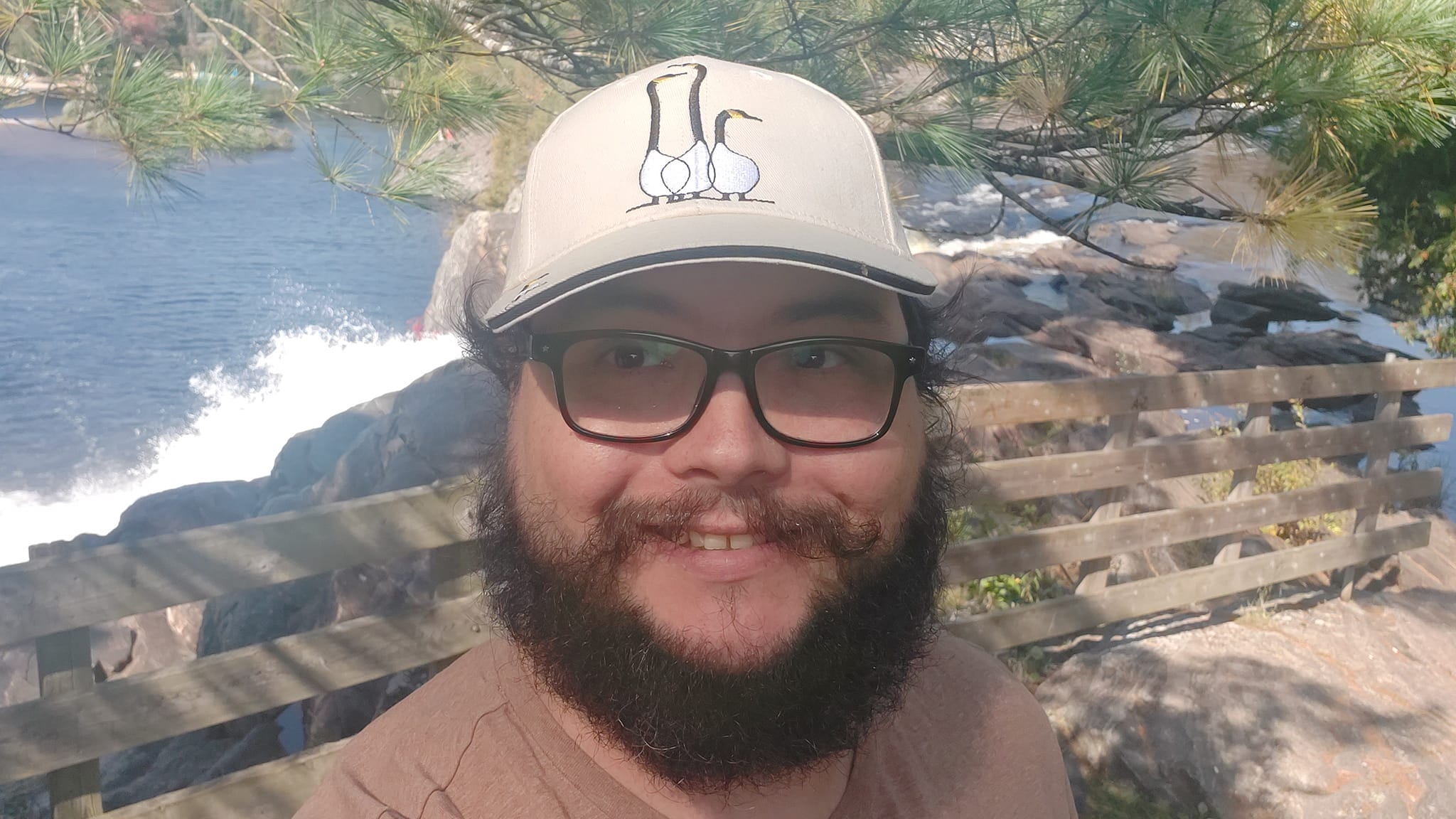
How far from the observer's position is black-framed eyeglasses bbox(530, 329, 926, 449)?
0.98m

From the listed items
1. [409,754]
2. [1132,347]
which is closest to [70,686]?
[409,754]

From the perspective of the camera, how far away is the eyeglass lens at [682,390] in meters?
0.99

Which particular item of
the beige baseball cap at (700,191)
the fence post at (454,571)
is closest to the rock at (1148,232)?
the fence post at (454,571)

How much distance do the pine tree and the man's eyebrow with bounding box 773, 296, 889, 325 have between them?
1766mm

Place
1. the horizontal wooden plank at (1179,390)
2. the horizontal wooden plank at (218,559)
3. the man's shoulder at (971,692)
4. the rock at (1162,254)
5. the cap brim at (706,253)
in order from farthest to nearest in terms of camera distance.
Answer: the rock at (1162,254) → the horizontal wooden plank at (1179,390) → the horizontal wooden plank at (218,559) → the man's shoulder at (971,692) → the cap brim at (706,253)

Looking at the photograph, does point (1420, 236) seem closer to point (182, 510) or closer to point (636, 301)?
point (636, 301)

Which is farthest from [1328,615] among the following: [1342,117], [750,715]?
[750,715]

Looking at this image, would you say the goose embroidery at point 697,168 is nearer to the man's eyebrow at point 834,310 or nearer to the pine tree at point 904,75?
the man's eyebrow at point 834,310

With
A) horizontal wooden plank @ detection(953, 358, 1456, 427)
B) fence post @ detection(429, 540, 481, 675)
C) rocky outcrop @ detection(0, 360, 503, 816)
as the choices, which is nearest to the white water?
rocky outcrop @ detection(0, 360, 503, 816)

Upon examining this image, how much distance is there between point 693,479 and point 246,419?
11.2 meters

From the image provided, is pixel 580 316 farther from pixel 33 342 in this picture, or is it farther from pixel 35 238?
pixel 35 238

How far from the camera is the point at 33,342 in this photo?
34.3 feet

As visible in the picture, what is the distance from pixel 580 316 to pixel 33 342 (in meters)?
12.3

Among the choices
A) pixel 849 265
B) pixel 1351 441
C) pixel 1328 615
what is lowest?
pixel 1328 615
